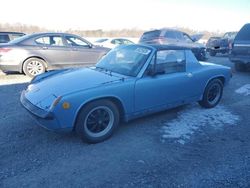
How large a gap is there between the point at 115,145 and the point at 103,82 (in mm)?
1002

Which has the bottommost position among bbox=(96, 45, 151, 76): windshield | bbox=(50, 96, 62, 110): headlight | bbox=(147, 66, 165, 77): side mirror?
bbox=(50, 96, 62, 110): headlight

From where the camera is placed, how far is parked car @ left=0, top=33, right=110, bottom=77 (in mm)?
8070

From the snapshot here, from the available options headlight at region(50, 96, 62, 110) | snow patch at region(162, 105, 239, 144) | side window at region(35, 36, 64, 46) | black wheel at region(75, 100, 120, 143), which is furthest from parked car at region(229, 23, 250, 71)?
headlight at region(50, 96, 62, 110)

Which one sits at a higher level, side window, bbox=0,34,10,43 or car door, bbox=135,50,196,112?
side window, bbox=0,34,10,43

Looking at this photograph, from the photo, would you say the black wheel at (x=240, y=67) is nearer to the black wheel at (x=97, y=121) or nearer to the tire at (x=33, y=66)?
the tire at (x=33, y=66)

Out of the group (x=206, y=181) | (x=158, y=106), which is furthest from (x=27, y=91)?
(x=206, y=181)

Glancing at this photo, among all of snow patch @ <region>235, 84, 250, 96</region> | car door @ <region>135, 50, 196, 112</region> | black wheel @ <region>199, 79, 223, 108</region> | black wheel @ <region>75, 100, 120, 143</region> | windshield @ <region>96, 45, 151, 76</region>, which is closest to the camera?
black wheel @ <region>75, 100, 120, 143</region>

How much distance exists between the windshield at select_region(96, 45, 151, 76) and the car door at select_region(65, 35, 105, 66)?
14.2 feet

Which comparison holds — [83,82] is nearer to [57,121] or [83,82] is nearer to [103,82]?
[103,82]

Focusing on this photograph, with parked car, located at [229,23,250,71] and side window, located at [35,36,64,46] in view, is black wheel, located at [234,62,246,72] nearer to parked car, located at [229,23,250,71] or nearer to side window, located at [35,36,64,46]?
parked car, located at [229,23,250,71]

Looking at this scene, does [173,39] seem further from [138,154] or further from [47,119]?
[47,119]

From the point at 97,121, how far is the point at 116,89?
587 mm

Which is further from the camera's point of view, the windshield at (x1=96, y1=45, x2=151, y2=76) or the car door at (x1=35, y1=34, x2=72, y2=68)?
the car door at (x1=35, y1=34, x2=72, y2=68)

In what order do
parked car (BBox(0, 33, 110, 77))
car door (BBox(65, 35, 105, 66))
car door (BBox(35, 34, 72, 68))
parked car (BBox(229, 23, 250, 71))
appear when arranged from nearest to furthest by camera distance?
1. parked car (BBox(0, 33, 110, 77))
2. car door (BBox(35, 34, 72, 68))
3. car door (BBox(65, 35, 105, 66))
4. parked car (BBox(229, 23, 250, 71))
